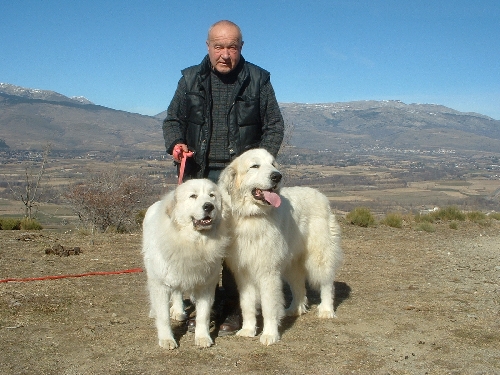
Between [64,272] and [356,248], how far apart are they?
231 inches

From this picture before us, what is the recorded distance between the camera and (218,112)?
17.2 ft

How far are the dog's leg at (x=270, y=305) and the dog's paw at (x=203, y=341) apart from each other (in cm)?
50

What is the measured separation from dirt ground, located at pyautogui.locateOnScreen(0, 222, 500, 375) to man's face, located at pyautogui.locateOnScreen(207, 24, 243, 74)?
2690 millimetres

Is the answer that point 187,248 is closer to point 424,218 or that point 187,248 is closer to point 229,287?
point 229,287

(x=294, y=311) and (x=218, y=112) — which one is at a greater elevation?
(x=218, y=112)

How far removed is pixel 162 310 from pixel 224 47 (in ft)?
8.40

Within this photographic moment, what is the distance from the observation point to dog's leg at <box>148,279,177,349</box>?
461 centimetres

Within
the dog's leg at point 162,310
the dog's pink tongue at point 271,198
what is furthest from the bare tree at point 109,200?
the dog's pink tongue at point 271,198

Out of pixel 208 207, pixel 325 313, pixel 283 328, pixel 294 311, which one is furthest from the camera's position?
pixel 294 311

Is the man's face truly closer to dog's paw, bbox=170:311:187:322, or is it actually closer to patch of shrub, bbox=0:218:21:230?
dog's paw, bbox=170:311:187:322

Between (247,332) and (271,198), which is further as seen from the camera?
(247,332)

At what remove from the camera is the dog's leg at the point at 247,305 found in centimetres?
500

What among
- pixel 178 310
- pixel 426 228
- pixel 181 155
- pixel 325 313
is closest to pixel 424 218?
pixel 426 228

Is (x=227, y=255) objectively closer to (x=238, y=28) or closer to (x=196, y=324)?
(x=196, y=324)
